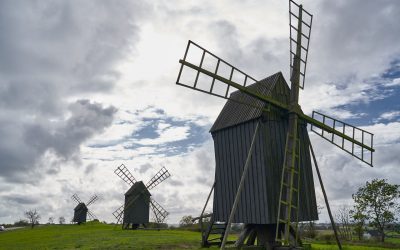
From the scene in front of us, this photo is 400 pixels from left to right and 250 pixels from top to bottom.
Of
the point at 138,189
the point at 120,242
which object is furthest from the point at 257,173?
the point at 138,189

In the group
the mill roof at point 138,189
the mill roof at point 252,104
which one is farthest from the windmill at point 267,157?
the mill roof at point 138,189

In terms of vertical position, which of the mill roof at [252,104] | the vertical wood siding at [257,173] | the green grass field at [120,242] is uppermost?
the mill roof at [252,104]

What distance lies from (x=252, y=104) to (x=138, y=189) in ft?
95.3

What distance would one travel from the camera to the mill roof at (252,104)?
1806cm

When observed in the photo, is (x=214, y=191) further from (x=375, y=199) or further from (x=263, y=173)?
(x=375, y=199)

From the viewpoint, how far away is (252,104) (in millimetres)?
18438

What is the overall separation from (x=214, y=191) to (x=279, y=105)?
601 centimetres

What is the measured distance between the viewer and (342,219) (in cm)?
5347

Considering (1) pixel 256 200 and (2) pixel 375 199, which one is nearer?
(1) pixel 256 200

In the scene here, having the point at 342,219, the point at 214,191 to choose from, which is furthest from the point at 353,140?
the point at 342,219

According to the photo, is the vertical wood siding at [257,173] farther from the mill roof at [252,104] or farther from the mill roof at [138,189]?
the mill roof at [138,189]

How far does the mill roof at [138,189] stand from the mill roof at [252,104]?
85.4 ft

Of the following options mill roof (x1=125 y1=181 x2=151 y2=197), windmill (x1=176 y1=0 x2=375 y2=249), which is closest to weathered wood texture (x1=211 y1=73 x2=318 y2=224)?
windmill (x1=176 y1=0 x2=375 y2=249)

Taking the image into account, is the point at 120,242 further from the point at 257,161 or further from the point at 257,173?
the point at 257,161
